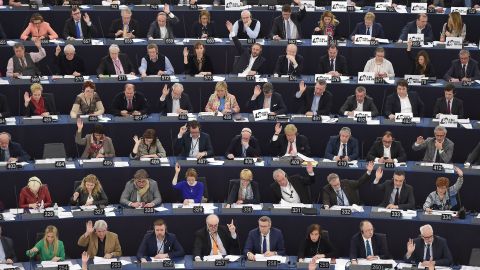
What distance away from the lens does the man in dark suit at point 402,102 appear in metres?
19.5

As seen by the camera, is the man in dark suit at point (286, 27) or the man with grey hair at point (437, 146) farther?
the man in dark suit at point (286, 27)

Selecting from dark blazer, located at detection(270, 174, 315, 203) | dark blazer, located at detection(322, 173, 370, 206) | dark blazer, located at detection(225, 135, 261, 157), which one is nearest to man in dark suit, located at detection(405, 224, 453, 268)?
dark blazer, located at detection(322, 173, 370, 206)

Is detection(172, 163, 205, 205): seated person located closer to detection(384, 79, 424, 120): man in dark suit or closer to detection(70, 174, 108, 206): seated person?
detection(70, 174, 108, 206): seated person

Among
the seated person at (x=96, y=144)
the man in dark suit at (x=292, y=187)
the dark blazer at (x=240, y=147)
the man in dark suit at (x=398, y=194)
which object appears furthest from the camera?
the dark blazer at (x=240, y=147)

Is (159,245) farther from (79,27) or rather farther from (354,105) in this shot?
(79,27)

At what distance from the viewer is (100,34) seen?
22.0 metres

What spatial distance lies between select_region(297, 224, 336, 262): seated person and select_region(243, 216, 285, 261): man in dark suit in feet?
0.96

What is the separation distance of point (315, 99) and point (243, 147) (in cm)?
168

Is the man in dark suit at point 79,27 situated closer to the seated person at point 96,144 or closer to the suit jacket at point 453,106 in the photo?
the seated person at point 96,144

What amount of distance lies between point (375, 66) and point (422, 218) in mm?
3992

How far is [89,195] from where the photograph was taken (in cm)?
1752

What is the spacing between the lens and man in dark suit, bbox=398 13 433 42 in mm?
21266

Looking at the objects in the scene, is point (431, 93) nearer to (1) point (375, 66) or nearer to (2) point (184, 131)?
(1) point (375, 66)

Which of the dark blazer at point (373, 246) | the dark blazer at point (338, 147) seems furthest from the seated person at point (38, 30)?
the dark blazer at point (373, 246)
